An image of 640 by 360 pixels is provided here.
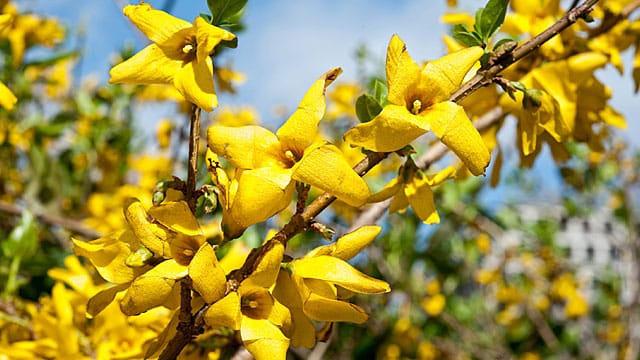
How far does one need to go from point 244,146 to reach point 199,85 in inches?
3.3

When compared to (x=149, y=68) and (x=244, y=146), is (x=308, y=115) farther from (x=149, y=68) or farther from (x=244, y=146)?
(x=149, y=68)

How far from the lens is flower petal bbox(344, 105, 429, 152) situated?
2.36 feet

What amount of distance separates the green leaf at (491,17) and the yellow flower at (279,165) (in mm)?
245

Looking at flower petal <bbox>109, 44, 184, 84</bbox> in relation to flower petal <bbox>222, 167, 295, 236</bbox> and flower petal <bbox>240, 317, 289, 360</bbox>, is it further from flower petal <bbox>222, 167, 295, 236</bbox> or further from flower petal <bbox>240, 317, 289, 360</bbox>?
flower petal <bbox>240, 317, 289, 360</bbox>

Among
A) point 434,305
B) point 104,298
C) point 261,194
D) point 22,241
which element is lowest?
point 434,305

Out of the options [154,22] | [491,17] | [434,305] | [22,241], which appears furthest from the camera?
[434,305]

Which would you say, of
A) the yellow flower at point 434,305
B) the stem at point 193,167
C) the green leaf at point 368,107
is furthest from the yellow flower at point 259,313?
the yellow flower at point 434,305

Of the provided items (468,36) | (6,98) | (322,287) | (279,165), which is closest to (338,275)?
(322,287)

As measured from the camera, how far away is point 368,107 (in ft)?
2.64

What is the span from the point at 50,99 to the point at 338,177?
468 cm

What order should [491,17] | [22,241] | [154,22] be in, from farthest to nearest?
[22,241]
[491,17]
[154,22]

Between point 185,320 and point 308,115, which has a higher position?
point 308,115

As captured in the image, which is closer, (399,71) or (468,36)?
(399,71)

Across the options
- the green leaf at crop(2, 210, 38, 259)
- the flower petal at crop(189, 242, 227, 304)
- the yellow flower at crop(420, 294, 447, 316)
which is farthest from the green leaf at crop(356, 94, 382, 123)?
the yellow flower at crop(420, 294, 447, 316)
